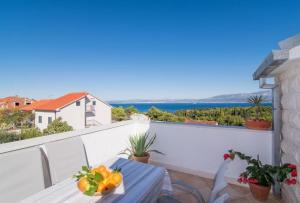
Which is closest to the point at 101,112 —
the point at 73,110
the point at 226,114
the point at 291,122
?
the point at 73,110

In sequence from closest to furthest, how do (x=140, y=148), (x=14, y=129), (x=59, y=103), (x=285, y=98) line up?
(x=285, y=98), (x=140, y=148), (x=14, y=129), (x=59, y=103)

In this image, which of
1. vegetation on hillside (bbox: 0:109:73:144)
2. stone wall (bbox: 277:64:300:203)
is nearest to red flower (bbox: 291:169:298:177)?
stone wall (bbox: 277:64:300:203)

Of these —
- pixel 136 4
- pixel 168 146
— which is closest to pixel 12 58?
pixel 136 4

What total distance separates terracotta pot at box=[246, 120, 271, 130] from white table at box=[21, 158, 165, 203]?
191 cm

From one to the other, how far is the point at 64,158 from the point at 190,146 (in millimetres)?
2216

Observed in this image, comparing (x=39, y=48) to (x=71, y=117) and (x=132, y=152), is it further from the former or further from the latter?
(x=132, y=152)

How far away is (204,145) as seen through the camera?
296 cm

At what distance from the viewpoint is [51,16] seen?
5832 mm

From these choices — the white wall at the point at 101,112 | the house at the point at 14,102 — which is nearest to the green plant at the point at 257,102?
the house at the point at 14,102

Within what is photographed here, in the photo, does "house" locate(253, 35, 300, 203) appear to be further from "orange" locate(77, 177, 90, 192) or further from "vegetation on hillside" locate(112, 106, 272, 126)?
"orange" locate(77, 177, 90, 192)

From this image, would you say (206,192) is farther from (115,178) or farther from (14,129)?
(14,129)

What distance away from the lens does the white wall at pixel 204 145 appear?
2.58 metres

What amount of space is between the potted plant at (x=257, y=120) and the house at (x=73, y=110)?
12.3 m

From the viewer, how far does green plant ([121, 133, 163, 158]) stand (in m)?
3.19
